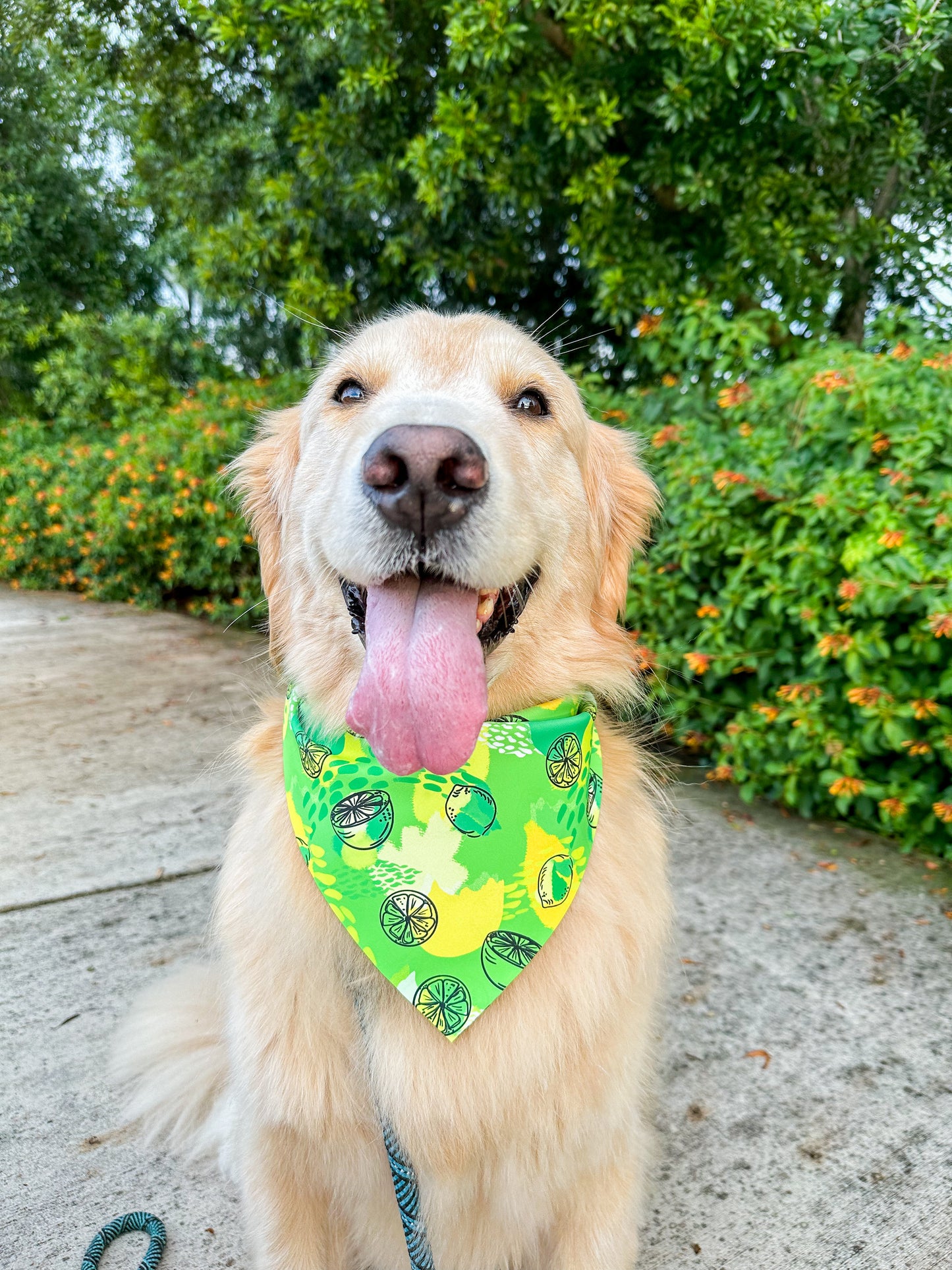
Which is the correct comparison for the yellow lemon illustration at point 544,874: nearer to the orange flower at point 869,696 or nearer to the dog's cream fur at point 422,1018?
the dog's cream fur at point 422,1018

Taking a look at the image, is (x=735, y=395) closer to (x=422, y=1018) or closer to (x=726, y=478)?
(x=726, y=478)

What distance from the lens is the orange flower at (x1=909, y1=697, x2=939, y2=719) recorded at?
2924 millimetres

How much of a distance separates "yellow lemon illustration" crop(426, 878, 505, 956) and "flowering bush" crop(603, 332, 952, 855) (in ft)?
4.77

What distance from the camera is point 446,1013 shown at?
1541mm

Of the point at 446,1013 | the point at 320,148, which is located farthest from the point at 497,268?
the point at 446,1013

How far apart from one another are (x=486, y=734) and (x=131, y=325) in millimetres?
10371

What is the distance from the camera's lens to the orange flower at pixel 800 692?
3.25 metres

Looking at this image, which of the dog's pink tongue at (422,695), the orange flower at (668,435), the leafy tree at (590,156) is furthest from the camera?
the leafy tree at (590,156)

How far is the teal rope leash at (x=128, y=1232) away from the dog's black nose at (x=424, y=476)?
158cm

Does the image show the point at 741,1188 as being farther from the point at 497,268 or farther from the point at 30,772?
the point at 497,268

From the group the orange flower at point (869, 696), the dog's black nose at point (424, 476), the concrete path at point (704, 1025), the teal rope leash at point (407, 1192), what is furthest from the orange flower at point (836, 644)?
the teal rope leash at point (407, 1192)

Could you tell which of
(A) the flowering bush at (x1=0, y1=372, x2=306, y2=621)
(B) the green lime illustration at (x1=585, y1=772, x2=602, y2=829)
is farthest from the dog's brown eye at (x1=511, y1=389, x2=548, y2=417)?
(A) the flowering bush at (x1=0, y1=372, x2=306, y2=621)

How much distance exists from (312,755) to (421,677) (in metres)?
0.36

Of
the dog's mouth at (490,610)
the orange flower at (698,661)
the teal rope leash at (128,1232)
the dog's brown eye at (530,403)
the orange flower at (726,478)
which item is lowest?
the teal rope leash at (128,1232)
